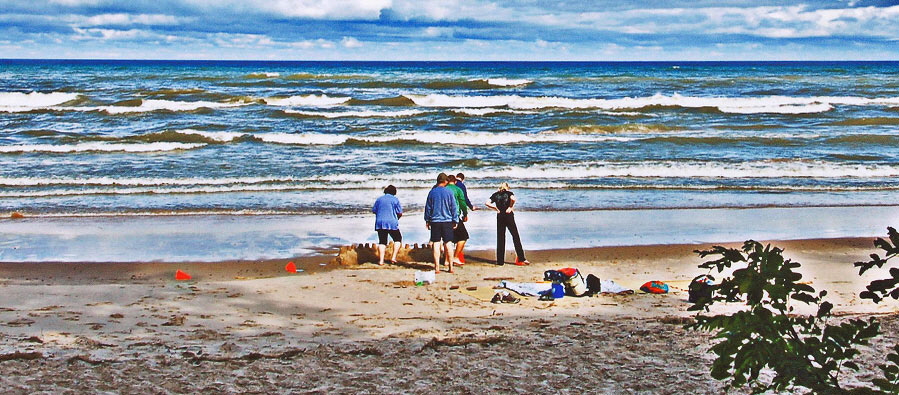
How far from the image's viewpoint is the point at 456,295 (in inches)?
376

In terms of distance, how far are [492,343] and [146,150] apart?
19.3 metres

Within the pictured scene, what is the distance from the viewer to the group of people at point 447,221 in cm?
1114

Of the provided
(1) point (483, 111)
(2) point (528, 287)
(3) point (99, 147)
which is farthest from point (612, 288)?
(1) point (483, 111)

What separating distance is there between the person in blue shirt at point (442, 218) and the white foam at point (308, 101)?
2977cm

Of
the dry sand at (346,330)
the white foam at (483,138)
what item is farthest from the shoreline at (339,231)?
the white foam at (483,138)

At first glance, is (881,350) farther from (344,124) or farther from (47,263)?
(344,124)

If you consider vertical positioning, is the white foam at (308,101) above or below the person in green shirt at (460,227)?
above

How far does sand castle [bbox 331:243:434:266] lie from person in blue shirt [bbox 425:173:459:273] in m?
0.35

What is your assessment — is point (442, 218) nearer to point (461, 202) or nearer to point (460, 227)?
point (460, 227)

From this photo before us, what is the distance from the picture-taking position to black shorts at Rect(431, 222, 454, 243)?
36.4 ft

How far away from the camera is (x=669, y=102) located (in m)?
41.2

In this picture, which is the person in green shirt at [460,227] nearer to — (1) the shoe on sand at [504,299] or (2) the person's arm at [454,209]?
(2) the person's arm at [454,209]

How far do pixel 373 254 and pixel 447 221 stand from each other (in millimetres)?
1145

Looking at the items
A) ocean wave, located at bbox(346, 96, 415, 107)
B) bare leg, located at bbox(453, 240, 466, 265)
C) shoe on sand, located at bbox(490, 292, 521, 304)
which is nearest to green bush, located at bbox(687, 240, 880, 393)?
shoe on sand, located at bbox(490, 292, 521, 304)
